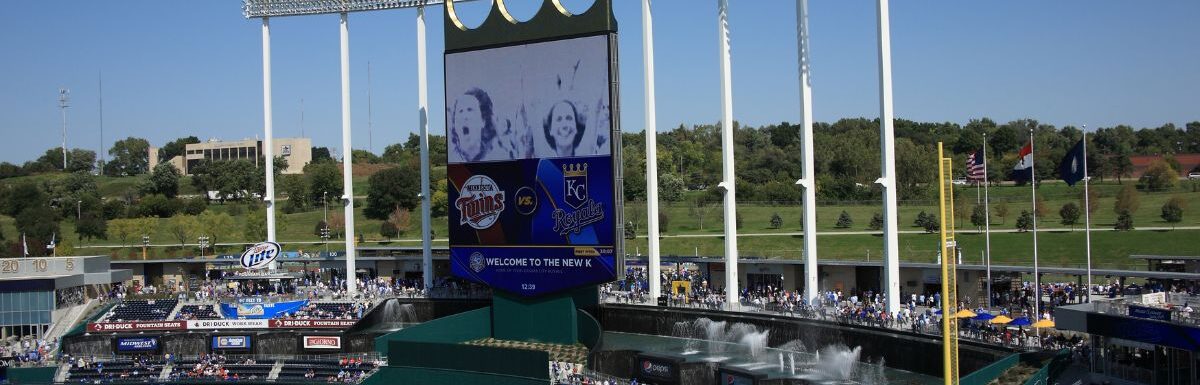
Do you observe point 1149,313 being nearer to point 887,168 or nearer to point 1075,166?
point 1075,166

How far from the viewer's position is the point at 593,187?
4259 centimetres

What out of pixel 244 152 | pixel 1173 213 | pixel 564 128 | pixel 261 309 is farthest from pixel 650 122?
pixel 244 152

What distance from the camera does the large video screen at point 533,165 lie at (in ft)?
140

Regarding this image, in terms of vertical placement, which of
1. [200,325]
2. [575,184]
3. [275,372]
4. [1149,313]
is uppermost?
[575,184]

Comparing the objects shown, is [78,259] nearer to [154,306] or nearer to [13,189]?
[154,306]

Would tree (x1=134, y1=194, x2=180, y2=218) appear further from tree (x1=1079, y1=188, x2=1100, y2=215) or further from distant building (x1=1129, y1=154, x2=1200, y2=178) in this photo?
distant building (x1=1129, y1=154, x2=1200, y2=178)

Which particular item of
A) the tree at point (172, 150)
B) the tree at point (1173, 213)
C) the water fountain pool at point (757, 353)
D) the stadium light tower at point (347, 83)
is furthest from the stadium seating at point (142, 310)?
the tree at point (172, 150)

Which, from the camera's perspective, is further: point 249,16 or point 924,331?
point 249,16

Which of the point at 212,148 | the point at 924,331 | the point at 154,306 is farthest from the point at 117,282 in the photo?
the point at 212,148

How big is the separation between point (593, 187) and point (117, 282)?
3285 cm

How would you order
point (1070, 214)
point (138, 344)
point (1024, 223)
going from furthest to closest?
point (1024, 223)
point (1070, 214)
point (138, 344)

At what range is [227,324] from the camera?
51625 mm

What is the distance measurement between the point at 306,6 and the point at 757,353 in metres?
29.8

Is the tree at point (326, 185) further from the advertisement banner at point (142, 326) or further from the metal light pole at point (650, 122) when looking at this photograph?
the metal light pole at point (650, 122)
